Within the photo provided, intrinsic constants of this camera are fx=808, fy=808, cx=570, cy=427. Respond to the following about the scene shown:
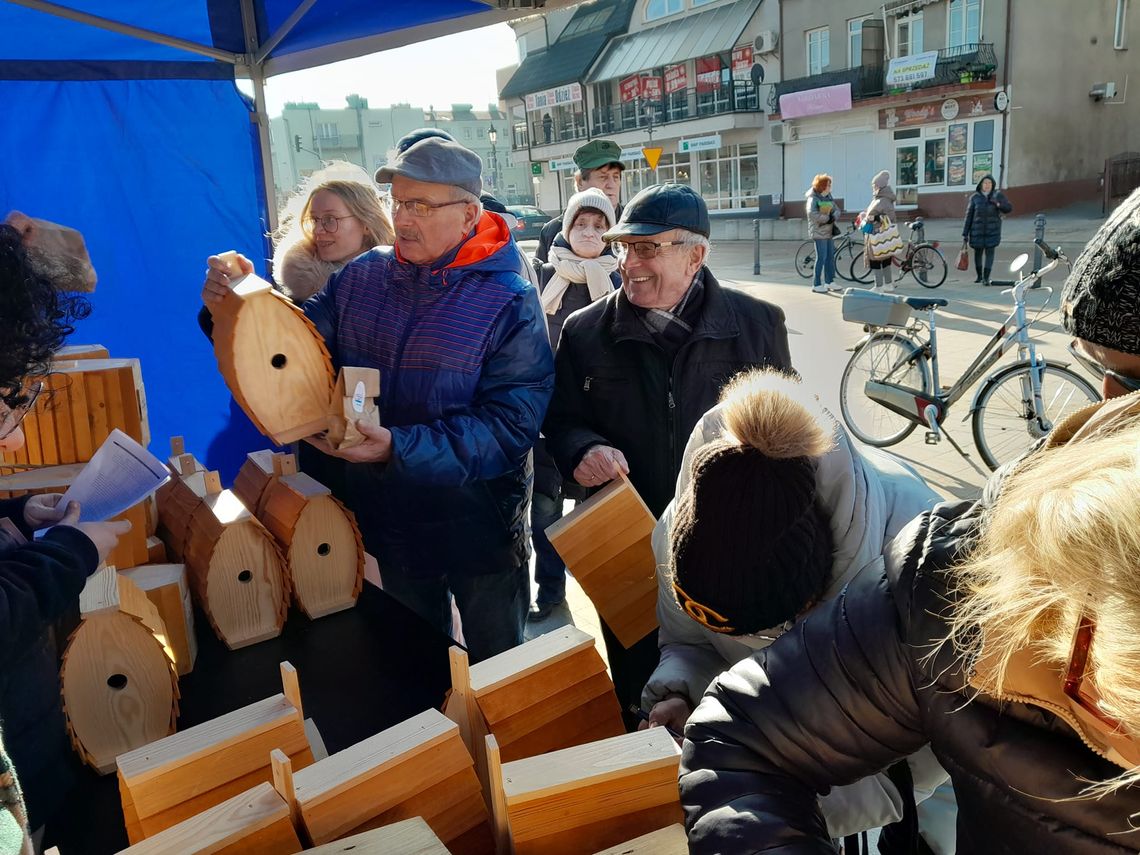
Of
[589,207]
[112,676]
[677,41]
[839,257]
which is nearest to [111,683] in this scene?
[112,676]

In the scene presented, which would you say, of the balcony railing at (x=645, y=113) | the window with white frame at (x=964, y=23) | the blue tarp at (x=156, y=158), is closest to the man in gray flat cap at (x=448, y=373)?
the blue tarp at (x=156, y=158)

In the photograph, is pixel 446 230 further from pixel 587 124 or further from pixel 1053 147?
pixel 587 124

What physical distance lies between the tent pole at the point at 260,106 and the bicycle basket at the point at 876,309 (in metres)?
3.76

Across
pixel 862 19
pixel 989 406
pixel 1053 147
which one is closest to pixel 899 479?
pixel 989 406

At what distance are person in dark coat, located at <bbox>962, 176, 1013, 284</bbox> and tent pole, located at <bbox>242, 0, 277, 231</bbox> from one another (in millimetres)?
10855

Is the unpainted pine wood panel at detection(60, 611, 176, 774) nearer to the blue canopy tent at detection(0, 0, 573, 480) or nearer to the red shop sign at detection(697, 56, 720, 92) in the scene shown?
the blue canopy tent at detection(0, 0, 573, 480)

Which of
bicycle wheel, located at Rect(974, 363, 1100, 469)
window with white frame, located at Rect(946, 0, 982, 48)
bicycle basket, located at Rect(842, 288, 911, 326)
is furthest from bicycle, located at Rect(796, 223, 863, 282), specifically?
window with white frame, located at Rect(946, 0, 982, 48)

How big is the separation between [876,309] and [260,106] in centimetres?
391

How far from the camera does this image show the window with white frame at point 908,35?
2291 centimetres

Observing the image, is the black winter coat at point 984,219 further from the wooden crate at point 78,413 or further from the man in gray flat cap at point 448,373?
the wooden crate at point 78,413

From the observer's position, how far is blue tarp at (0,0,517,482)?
2.86 meters

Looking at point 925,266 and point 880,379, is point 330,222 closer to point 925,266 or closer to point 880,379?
point 880,379

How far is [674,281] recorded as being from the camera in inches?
86.4

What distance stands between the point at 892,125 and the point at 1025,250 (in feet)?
33.5
